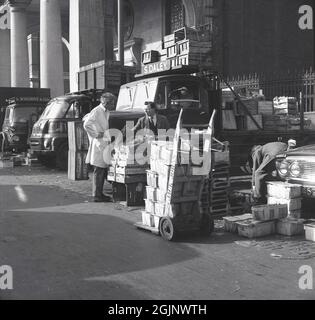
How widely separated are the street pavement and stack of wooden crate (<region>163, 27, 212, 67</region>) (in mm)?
5403

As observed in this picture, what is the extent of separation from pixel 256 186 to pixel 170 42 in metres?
6.64

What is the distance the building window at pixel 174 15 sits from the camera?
24.3m

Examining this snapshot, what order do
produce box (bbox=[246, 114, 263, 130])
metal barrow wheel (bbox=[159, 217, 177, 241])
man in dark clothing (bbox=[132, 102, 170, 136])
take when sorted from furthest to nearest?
produce box (bbox=[246, 114, 263, 130]) → man in dark clothing (bbox=[132, 102, 170, 136]) → metal barrow wheel (bbox=[159, 217, 177, 241])

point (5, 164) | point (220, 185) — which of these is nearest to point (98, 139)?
point (220, 185)

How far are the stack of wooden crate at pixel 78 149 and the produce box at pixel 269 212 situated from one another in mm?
6110

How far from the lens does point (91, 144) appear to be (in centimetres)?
981

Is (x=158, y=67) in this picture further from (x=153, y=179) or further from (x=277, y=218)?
(x=277, y=218)

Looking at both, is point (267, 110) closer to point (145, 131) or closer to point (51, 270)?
point (145, 131)

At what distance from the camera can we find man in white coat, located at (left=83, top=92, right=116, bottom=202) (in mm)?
9641

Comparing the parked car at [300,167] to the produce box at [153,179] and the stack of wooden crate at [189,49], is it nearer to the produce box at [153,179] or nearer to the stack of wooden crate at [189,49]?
the produce box at [153,179]

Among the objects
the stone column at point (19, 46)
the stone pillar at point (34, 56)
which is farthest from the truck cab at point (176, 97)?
the stone pillar at point (34, 56)

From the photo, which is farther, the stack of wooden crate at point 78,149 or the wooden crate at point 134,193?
the stack of wooden crate at point 78,149

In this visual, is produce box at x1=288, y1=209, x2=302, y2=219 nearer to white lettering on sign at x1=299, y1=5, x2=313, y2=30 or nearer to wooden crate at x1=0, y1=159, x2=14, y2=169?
wooden crate at x1=0, y1=159, x2=14, y2=169

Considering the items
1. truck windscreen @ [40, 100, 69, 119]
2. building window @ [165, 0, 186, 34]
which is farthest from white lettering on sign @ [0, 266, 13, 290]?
building window @ [165, 0, 186, 34]
